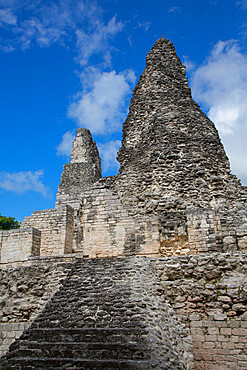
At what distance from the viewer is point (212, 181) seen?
12055 millimetres

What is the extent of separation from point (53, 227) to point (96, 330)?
6084mm

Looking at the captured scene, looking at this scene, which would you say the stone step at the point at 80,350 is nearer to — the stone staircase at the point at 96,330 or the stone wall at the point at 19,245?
the stone staircase at the point at 96,330

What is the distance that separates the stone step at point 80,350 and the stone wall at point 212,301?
203cm

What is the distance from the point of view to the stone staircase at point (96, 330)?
199 inches

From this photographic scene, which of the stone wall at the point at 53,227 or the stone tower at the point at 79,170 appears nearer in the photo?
the stone wall at the point at 53,227

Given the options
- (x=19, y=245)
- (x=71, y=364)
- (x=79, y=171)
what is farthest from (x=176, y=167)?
(x=79, y=171)

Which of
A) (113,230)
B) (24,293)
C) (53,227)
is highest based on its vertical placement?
(53,227)

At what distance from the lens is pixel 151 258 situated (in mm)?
7914

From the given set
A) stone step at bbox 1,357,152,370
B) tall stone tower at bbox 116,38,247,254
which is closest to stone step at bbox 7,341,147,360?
stone step at bbox 1,357,152,370

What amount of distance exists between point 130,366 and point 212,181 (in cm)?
841

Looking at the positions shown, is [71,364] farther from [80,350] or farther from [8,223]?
[8,223]

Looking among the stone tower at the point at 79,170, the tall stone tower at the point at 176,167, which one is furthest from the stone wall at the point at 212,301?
the stone tower at the point at 79,170

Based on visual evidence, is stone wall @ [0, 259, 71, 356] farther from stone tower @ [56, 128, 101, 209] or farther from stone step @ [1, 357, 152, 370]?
stone tower @ [56, 128, 101, 209]

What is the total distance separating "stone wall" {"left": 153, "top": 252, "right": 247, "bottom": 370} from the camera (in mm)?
6332
